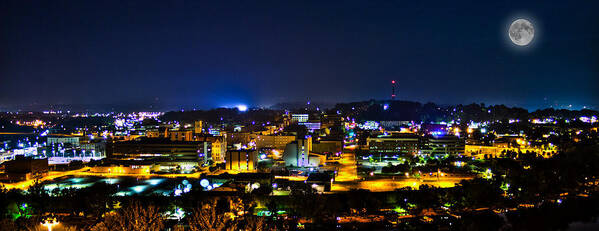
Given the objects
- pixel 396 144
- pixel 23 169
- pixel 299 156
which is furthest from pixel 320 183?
pixel 23 169

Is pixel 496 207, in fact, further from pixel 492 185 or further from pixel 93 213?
pixel 93 213

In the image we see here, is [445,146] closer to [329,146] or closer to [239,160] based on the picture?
[329,146]

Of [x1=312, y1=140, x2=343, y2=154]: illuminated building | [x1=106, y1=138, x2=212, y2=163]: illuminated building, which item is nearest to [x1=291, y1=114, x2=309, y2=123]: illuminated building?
[x1=312, y1=140, x2=343, y2=154]: illuminated building

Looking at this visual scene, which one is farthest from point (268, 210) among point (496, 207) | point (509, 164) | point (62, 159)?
point (62, 159)

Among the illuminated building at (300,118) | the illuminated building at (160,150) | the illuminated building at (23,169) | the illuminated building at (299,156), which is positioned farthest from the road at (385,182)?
the illuminated building at (300,118)

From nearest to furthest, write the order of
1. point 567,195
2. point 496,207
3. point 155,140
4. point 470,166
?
1. point 496,207
2. point 567,195
3. point 470,166
4. point 155,140

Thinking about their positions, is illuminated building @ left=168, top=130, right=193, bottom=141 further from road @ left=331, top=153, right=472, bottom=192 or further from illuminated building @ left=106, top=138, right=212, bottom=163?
road @ left=331, top=153, right=472, bottom=192

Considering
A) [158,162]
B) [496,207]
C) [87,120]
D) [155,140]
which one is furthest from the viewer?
[87,120]

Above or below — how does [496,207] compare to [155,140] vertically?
below

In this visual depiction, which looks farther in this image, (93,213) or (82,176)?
(82,176)
